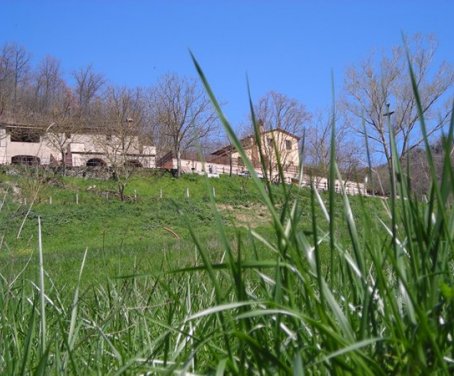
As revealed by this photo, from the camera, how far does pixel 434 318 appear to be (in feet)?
2.28

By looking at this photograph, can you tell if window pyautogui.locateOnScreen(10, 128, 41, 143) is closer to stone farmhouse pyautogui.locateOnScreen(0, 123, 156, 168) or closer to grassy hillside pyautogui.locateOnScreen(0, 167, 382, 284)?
stone farmhouse pyautogui.locateOnScreen(0, 123, 156, 168)

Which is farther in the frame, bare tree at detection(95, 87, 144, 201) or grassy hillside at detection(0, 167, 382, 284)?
bare tree at detection(95, 87, 144, 201)

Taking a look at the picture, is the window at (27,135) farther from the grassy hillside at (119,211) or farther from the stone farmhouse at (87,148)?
the grassy hillside at (119,211)

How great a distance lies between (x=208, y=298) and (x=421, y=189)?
78 centimetres

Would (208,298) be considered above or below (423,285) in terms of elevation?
below

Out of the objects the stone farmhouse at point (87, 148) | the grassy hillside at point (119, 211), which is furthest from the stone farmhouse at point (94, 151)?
the grassy hillside at point (119, 211)

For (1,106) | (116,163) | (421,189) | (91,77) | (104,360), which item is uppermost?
(91,77)

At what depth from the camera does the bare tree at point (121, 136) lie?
3416cm

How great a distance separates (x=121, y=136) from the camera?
35875mm

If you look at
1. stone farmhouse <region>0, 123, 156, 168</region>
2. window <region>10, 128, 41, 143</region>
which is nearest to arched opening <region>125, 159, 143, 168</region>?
stone farmhouse <region>0, 123, 156, 168</region>

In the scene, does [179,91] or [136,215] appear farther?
[179,91]

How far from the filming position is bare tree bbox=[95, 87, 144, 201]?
112 ft

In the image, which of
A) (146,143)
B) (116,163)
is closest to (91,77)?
(146,143)

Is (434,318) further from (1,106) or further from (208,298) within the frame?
(1,106)
